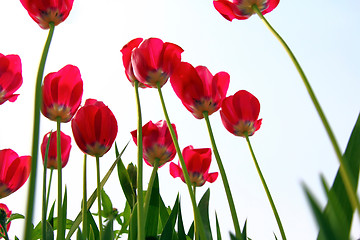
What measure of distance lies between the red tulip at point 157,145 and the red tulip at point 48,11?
0.31 metres

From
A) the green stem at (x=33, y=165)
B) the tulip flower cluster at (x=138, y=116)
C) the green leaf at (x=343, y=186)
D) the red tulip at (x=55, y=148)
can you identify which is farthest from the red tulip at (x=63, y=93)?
the green leaf at (x=343, y=186)

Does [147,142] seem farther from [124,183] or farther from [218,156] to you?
[218,156]

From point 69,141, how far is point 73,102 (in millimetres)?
235

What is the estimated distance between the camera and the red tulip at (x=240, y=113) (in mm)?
904

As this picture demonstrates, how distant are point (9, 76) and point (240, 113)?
0.51m

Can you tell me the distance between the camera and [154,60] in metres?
0.74

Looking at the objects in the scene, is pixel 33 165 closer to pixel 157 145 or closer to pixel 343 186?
pixel 343 186

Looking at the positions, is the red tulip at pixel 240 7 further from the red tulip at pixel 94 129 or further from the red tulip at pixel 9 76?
the red tulip at pixel 9 76

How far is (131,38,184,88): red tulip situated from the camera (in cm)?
72

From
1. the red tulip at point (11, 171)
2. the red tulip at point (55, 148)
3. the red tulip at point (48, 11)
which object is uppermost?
the red tulip at point (48, 11)

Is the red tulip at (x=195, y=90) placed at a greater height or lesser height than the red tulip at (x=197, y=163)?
greater

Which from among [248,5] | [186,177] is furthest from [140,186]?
[248,5]

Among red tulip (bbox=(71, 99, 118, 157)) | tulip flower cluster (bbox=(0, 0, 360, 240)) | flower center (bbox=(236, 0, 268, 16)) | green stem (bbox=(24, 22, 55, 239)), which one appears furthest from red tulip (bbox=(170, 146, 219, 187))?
green stem (bbox=(24, 22, 55, 239))

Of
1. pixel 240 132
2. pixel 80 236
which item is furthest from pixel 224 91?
pixel 80 236
